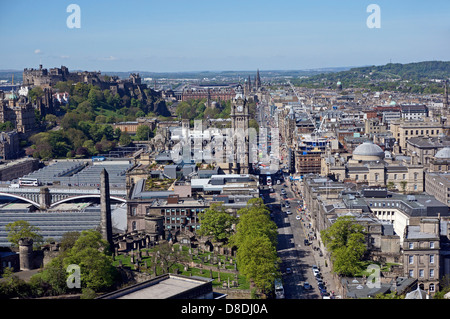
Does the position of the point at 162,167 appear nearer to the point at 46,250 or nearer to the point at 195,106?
the point at 46,250

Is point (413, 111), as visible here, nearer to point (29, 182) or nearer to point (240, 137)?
point (240, 137)

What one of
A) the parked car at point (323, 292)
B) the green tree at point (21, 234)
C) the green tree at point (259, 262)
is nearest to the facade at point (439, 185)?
the parked car at point (323, 292)

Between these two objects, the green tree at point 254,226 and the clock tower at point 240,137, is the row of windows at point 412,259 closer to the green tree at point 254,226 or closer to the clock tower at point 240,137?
the green tree at point 254,226

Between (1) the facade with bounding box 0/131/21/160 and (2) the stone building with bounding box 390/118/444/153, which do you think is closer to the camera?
(2) the stone building with bounding box 390/118/444/153

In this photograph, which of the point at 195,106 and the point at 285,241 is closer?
the point at 285,241

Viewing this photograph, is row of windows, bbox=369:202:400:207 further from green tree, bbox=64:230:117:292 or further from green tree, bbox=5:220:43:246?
green tree, bbox=5:220:43:246

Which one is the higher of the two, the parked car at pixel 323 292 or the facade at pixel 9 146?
the facade at pixel 9 146

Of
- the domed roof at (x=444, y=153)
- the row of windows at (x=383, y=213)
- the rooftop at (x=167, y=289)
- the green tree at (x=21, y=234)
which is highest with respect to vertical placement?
the domed roof at (x=444, y=153)

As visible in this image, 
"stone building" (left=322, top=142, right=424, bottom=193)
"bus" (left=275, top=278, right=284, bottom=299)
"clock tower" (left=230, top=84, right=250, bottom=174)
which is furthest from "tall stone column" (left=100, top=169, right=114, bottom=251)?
"stone building" (left=322, top=142, right=424, bottom=193)
